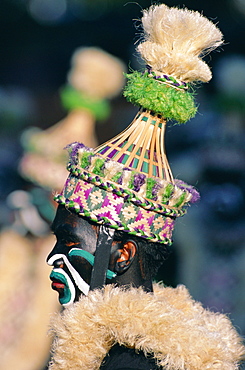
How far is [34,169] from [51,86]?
70 centimetres

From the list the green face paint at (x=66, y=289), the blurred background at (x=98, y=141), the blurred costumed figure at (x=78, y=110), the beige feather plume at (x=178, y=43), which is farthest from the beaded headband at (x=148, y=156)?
the blurred costumed figure at (x=78, y=110)

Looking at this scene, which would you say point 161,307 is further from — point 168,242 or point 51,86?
point 51,86

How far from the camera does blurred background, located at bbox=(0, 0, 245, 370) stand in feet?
14.4

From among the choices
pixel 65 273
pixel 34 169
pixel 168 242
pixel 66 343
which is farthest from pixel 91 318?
pixel 34 169

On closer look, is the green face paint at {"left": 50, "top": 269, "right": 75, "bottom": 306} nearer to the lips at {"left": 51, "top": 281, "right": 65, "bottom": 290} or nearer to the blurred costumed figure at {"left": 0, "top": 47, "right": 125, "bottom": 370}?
the lips at {"left": 51, "top": 281, "right": 65, "bottom": 290}

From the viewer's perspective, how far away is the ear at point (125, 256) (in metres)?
2.44

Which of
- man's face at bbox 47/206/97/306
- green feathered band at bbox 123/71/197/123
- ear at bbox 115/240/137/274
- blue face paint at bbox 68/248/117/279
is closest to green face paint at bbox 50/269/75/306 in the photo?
man's face at bbox 47/206/97/306

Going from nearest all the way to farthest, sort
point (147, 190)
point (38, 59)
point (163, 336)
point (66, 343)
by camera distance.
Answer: point (163, 336), point (66, 343), point (147, 190), point (38, 59)

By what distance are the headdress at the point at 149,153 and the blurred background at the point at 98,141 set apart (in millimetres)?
1834

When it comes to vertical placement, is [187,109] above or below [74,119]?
below

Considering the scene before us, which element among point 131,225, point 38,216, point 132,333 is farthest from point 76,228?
point 38,216

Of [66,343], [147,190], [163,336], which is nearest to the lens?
[163,336]

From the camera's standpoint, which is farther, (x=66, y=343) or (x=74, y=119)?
(x=74, y=119)

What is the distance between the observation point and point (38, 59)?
15.1 ft
